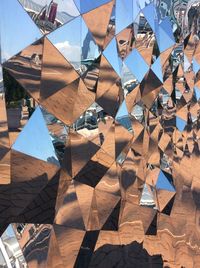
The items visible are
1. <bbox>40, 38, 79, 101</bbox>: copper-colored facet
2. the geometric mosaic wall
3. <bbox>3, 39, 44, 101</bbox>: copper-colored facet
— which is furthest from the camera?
<bbox>40, 38, 79, 101</bbox>: copper-colored facet

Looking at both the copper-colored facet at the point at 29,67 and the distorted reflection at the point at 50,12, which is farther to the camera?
the distorted reflection at the point at 50,12

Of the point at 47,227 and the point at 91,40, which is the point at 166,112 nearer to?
the point at 91,40

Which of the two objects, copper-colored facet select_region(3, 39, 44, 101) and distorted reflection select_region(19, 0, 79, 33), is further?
distorted reflection select_region(19, 0, 79, 33)

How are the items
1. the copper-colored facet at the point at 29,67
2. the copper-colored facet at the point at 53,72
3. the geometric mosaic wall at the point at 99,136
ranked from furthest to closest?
the copper-colored facet at the point at 53,72, the geometric mosaic wall at the point at 99,136, the copper-colored facet at the point at 29,67

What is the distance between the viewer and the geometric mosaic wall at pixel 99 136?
93.5 inches

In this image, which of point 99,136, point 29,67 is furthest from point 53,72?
point 99,136

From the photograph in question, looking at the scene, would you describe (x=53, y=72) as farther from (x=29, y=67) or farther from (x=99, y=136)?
(x=99, y=136)

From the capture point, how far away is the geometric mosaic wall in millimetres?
2375

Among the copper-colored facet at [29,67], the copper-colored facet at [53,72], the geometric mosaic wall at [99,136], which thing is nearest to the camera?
the copper-colored facet at [29,67]

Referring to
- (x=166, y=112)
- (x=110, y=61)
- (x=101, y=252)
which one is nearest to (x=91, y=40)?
(x=110, y=61)

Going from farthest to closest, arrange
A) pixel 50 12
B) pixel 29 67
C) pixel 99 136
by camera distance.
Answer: pixel 99 136, pixel 50 12, pixel 29 67

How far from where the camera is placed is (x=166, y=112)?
4.73 m

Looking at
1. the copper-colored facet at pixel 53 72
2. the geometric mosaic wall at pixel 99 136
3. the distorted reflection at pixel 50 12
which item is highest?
the distorted reflection at pixel 50 12

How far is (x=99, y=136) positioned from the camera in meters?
3.17
